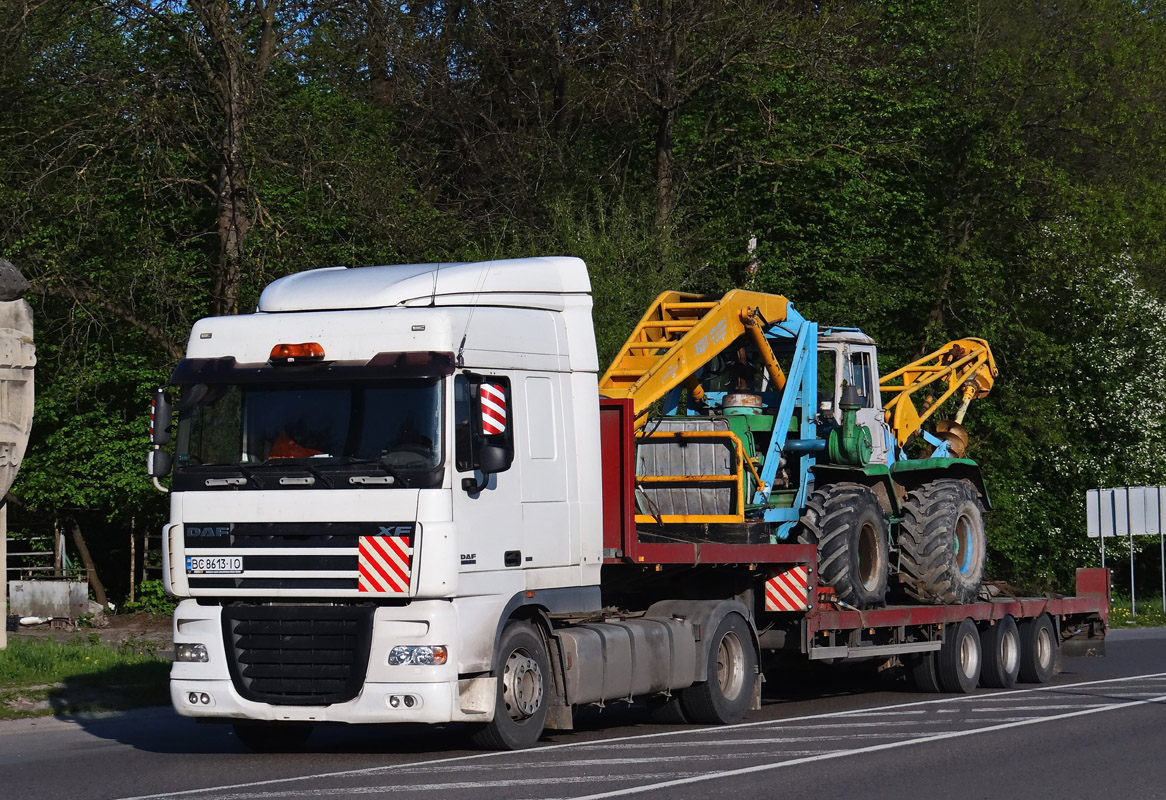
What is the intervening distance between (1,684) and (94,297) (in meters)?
10.5

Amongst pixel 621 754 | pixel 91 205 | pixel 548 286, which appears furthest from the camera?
pixel 91 205

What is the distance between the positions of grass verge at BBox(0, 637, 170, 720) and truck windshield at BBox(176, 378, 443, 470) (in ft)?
16.3

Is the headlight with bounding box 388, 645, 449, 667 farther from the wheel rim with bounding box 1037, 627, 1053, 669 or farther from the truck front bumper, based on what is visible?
the wheel rim with bounding box 1037, 627, 1053, 669

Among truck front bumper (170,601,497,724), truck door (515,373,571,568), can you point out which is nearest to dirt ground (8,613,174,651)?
truck front bumper (170,601,497,724)

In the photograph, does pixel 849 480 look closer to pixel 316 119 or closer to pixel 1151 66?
pixel 316 119

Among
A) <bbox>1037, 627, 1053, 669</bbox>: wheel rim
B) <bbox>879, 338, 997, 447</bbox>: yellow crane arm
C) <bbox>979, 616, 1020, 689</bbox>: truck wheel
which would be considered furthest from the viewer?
<bbox>879, 338, 997, 447</bbox>: yellow crane arm

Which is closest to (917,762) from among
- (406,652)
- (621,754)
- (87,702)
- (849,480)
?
(621,754)

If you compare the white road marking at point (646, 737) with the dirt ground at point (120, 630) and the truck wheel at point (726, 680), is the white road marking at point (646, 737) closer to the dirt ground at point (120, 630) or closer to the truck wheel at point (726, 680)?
the truck wheel at point (726, 680)

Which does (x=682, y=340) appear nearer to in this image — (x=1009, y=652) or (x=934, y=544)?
(x=934, y=544)

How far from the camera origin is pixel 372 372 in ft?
37.0

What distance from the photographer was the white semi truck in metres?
11.0

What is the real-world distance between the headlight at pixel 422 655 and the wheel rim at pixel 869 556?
20.8 feet

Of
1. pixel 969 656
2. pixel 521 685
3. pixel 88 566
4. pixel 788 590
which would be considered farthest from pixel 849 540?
pixel 88 566

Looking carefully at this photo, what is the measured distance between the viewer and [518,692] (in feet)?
38.6
